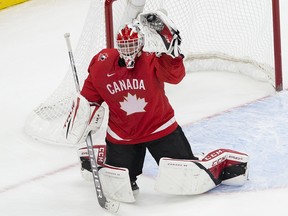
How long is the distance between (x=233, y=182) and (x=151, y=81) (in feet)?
1.85

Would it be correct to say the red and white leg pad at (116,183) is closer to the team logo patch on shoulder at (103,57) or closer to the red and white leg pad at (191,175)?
the red and white leg pad at (191,175)

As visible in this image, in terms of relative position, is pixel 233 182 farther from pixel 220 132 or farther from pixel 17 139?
pixel 17 139

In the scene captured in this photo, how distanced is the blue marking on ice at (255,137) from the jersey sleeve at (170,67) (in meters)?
0.54

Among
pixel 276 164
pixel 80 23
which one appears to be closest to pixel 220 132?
pixel 276 164

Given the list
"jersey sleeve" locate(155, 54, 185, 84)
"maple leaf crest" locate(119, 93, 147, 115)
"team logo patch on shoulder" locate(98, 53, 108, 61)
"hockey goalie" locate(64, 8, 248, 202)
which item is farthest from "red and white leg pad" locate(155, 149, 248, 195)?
"team logo patch on shoulder" locate(98, 53, 108, 61)

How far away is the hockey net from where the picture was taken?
4867mm

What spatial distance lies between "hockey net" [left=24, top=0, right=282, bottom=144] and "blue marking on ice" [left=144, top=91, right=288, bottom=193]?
38 cm

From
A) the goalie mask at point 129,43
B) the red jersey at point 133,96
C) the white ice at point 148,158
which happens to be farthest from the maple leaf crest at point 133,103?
the white ice at point 148,158

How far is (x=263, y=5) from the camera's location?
18.0 feet

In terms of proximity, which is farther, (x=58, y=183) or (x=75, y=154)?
(x=75, y=154)

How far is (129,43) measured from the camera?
3838mm

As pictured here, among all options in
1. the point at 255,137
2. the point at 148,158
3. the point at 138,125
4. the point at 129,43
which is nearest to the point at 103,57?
the point at 129,43

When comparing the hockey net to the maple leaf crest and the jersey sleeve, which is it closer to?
the maple leaf crest

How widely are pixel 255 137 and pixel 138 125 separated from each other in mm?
809
